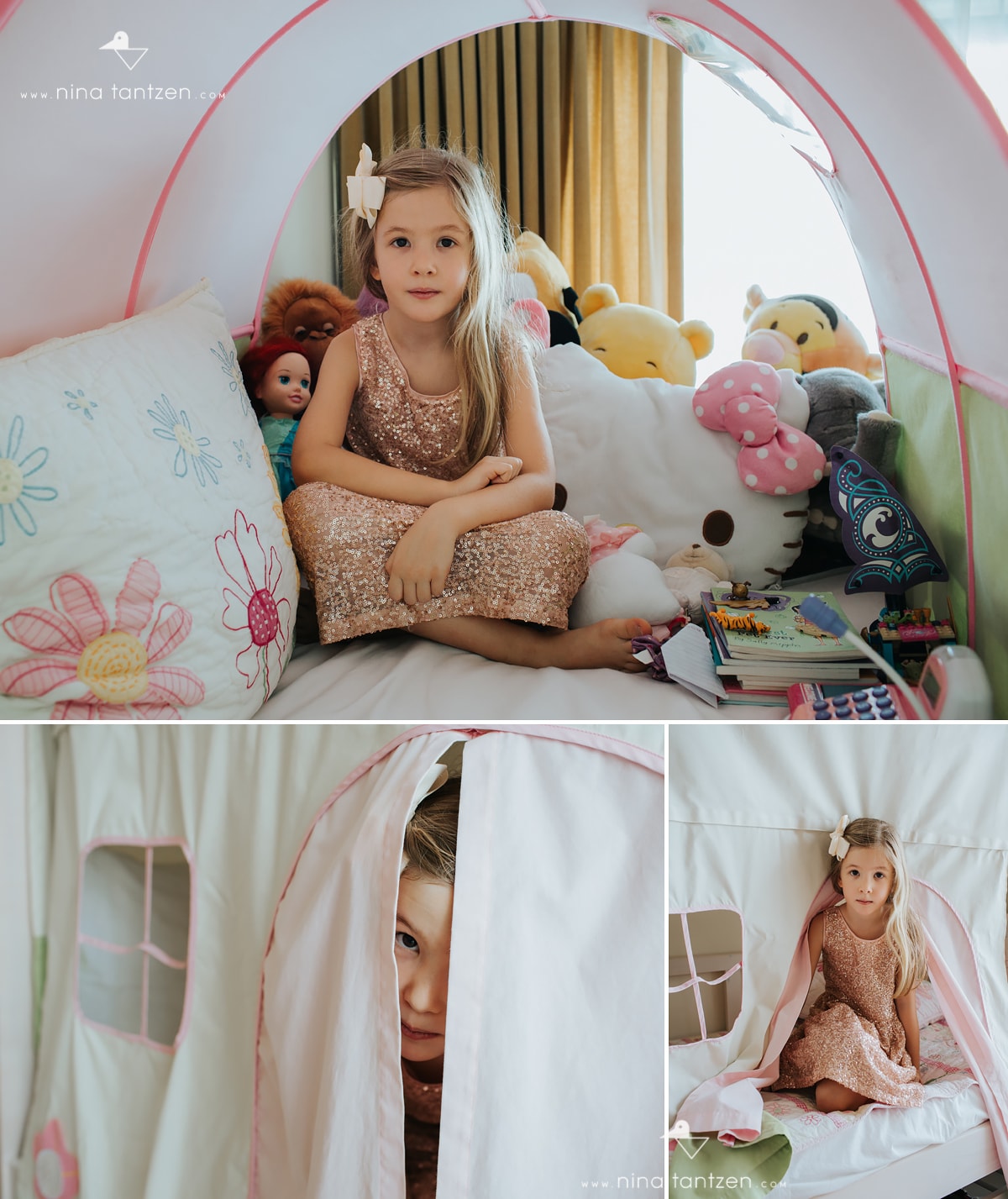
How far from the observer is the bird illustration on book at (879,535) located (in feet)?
4.50

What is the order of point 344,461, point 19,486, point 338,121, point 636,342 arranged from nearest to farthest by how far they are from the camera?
1. point 19,486
2. point 344,461
3. point 338,121
4. point 636,342

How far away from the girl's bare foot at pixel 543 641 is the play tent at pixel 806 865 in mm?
287

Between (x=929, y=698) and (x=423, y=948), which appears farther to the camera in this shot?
(x=929, y=698)

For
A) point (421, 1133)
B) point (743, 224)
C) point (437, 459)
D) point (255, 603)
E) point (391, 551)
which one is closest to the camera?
point (421, 1133)

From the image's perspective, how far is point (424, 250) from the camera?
4.57ft

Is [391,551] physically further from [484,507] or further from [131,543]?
[131,543]

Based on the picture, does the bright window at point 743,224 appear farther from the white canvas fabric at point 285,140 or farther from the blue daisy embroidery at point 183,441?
the blue daisy embroidery at point 183,441

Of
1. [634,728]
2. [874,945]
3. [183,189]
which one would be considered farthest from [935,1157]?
[183,189]

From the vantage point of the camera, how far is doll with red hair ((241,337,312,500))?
1499 mm

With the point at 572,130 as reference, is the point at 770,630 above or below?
below

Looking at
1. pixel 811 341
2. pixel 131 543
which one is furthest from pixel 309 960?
pixel 811 341

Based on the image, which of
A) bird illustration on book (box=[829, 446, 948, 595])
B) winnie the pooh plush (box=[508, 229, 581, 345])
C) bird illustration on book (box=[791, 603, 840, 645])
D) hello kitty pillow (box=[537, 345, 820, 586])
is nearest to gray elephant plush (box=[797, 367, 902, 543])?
hello kitty pillow (box=[537, 345, 820, 586])

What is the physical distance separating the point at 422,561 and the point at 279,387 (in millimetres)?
444

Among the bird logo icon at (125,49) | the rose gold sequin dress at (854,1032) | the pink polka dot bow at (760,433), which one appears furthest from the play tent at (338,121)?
the rose gold sequin dress at (854,1032)
